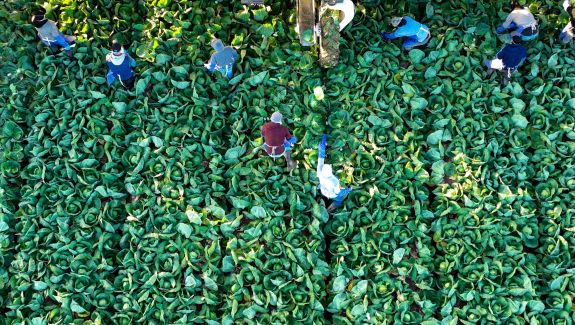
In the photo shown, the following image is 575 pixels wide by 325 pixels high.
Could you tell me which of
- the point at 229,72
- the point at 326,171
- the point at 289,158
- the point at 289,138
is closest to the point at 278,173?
the point at 289,158

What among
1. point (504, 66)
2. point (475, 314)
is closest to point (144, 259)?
point (475, 314)

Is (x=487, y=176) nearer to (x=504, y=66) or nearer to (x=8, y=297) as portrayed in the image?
(x=504, y=66)

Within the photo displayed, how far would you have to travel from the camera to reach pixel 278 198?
4.55 metres

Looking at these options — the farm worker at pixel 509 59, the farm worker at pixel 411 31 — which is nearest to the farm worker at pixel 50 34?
the farm worker at pixel 411 31

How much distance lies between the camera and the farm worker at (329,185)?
4.42 m

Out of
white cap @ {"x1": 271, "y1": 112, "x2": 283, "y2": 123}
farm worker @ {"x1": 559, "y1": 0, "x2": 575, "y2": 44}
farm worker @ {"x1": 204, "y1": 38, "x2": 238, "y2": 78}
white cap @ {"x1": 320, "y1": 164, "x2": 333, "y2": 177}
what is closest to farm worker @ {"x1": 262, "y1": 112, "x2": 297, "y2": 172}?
white cap @ {"x1": 271, "y1": 112, "x2": 283, "y2": 123}

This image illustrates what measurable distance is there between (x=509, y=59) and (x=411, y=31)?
30.0 inches

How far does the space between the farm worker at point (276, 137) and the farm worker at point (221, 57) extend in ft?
2.06

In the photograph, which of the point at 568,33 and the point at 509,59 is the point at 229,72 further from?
the point at 568,33

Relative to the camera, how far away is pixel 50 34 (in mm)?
4781

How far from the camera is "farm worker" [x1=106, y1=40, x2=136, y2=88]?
15.2 feet

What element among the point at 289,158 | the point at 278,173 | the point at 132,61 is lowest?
the point at 278,173

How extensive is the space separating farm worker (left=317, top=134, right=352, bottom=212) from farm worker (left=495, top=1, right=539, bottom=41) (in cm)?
181

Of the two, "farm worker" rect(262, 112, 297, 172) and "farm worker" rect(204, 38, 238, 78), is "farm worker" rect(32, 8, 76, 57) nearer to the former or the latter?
"farm worker" rect(204, 38, 238, 78)
